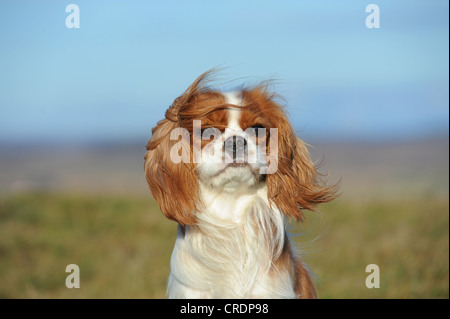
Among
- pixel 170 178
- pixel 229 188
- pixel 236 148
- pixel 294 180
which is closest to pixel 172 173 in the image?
pixel 170 178

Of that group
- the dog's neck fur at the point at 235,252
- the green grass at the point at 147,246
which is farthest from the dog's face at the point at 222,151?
the green grass at the point at 147,246

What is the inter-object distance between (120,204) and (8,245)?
2043mm

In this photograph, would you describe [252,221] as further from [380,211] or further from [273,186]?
[380,211]

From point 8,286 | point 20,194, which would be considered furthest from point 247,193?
point 20,194

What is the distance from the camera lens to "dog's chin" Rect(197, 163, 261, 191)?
3.98 meters

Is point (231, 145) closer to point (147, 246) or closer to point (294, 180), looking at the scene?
point (294, 180)

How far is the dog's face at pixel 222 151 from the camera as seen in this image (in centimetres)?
401

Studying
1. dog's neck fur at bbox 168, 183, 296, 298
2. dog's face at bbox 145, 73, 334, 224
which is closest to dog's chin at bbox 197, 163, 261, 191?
dog's face at bbox 145, 73, 334, 224

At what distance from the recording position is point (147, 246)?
27.5 ft

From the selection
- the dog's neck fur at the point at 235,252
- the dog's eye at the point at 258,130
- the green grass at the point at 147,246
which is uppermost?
the dog's eye at the point at 258,130

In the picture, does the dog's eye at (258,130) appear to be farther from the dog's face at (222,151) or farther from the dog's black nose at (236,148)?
the dog's black nose at (236,148)

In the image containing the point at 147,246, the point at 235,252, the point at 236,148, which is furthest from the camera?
the point at 147,246

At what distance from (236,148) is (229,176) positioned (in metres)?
0.19
